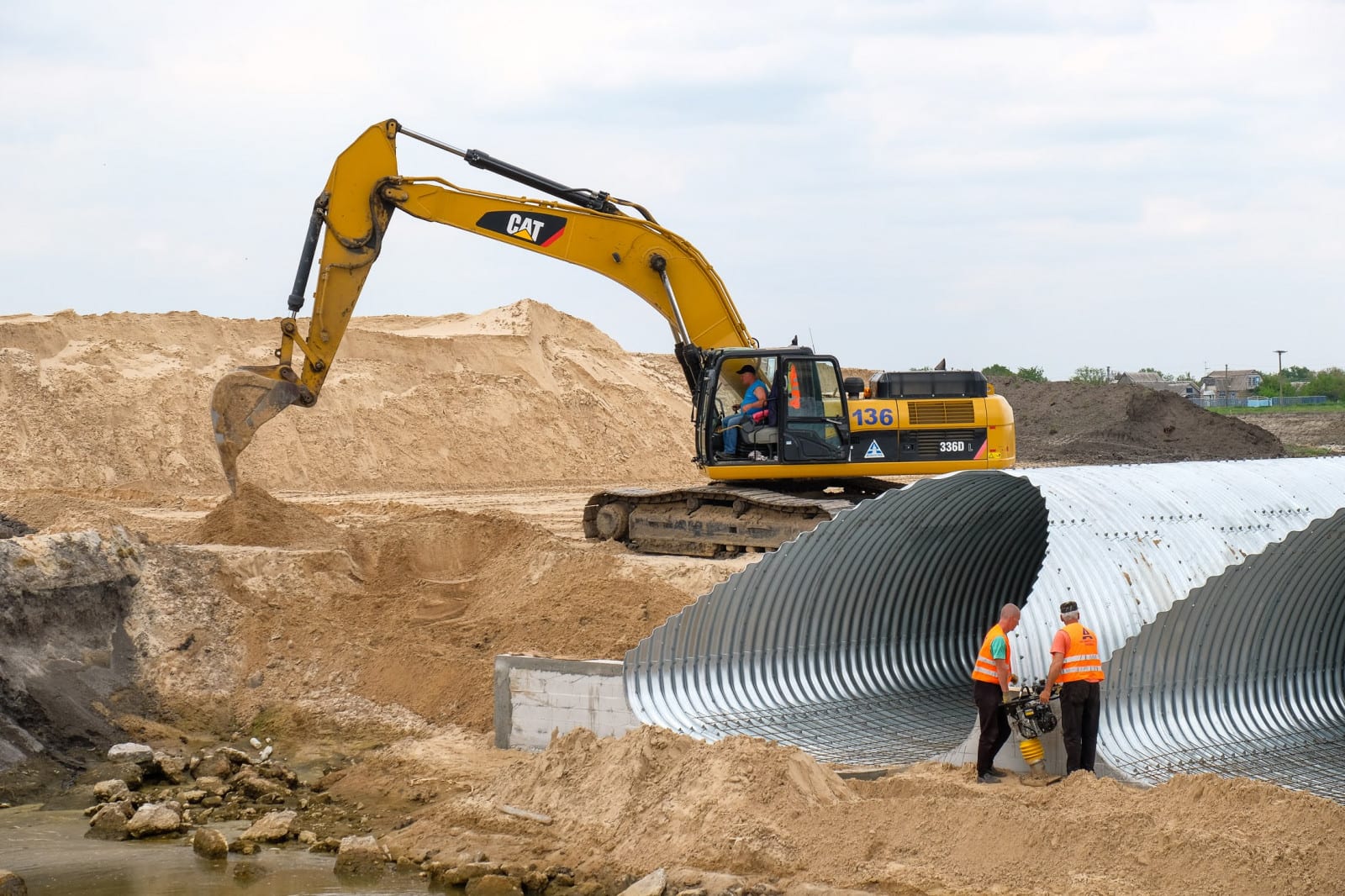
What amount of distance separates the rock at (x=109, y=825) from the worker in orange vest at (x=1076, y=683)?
555 cm

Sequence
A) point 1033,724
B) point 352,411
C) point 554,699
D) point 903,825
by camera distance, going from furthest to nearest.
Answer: point 352,411, point 554,699, point 1033,724, point 903,825

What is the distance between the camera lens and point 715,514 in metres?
15.6

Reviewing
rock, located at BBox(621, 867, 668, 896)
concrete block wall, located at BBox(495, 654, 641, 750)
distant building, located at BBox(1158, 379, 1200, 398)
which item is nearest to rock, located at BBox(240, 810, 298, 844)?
concrete block wall, located at BBox(495, 654, 641, 750)

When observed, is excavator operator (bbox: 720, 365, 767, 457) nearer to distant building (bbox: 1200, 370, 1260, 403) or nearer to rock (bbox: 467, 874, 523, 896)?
rock (bbox: 467, 874, 523, 896)

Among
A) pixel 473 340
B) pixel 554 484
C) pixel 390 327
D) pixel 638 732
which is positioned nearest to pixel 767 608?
pixel 638 732

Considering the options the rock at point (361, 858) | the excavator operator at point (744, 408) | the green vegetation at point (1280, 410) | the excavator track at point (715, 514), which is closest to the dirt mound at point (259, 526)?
the excavator track at point (715, 514)

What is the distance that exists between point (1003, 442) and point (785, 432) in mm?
2495

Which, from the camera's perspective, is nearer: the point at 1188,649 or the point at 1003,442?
the point at 1188,649

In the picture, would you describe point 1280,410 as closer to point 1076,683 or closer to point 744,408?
point 744,408

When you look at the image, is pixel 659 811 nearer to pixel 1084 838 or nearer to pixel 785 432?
pixel 1084 838

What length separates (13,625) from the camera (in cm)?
1127

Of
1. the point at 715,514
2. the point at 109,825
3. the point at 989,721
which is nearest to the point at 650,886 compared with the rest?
the point at 989,721

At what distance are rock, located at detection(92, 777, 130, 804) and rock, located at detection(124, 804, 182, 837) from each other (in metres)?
0.60

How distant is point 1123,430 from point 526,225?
26379 millimetres
